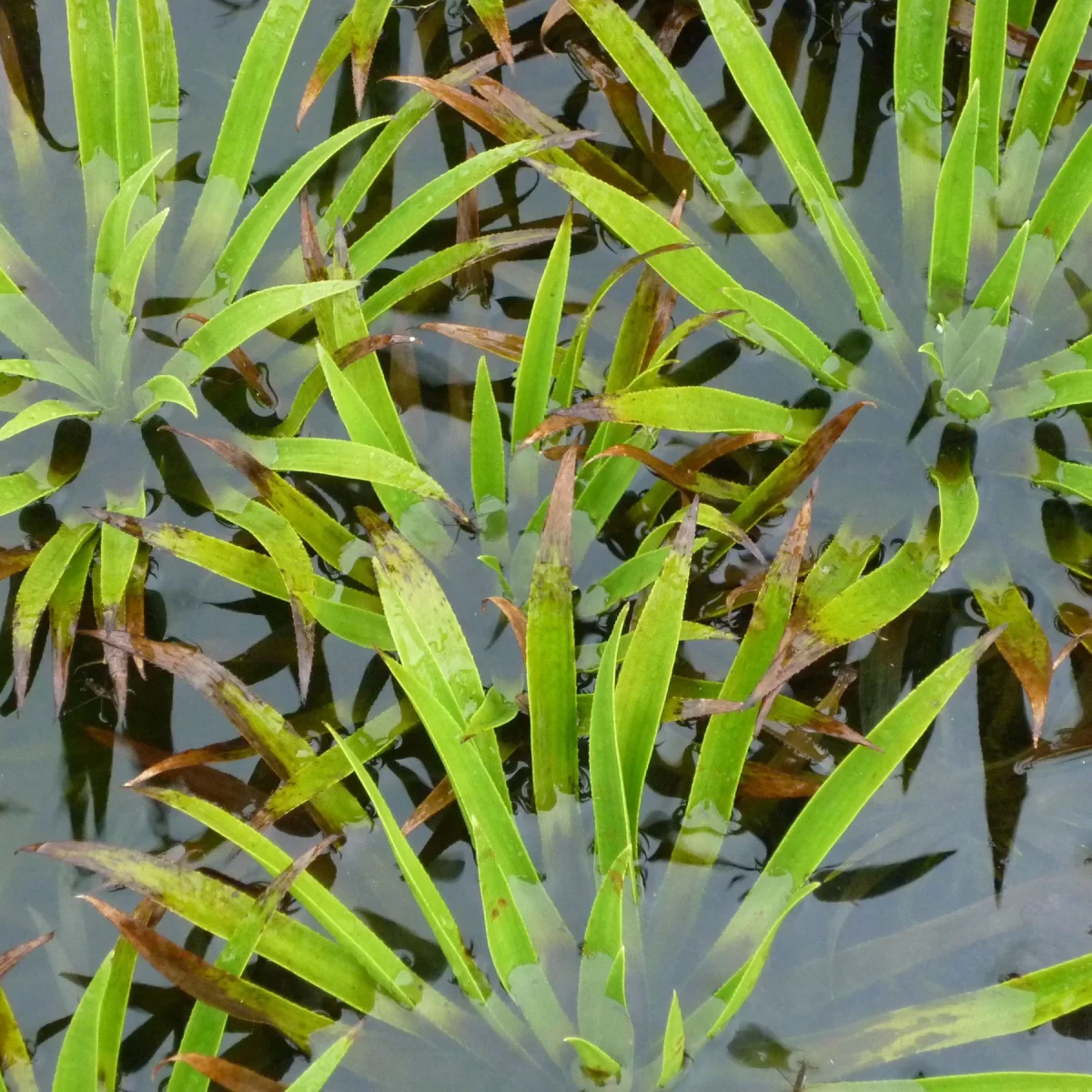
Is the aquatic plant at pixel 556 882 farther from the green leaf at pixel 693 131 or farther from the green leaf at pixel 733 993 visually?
the green leaf at pixel 693 131

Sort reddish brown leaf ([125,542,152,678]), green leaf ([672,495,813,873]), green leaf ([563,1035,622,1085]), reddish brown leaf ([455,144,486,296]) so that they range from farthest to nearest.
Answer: reddish brown leaf ([455,144,486,296]) < reddish brown leaf ([125,542,152,678]) < green leaf ([672,495,813,873]) < green leaf ([563,1035,622,1085])

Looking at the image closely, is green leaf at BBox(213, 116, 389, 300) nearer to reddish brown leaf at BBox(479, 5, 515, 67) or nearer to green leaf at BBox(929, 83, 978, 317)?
reddish brown leaf at BBox(479, 5, 515, 67)

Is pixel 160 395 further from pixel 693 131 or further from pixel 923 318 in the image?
pixel 923 318

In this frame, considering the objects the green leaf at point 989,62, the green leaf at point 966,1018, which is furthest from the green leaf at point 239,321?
the green leaf at point 966,1018

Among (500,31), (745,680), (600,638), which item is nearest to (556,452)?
(600,638)

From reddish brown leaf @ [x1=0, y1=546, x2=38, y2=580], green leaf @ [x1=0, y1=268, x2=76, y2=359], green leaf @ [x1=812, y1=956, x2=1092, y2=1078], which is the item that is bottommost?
green leaf @ [x1=812, y1=956, x2=1092, y2=1078]

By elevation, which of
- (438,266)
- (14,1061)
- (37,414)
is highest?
(438,266)

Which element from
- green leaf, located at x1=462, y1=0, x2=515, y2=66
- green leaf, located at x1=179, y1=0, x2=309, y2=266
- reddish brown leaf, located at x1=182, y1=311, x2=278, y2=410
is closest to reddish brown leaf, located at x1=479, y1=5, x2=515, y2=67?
green leaf, located at x1=462, y1=0, x2=515, y2=66

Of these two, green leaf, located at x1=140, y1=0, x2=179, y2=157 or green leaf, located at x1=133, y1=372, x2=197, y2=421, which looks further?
green leaf, located at x1=140, y1=0, x2=179, y2=157
